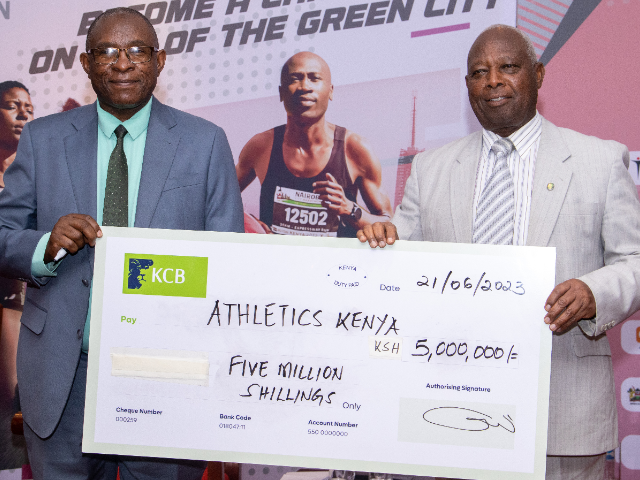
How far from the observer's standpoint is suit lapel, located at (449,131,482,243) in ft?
6.14

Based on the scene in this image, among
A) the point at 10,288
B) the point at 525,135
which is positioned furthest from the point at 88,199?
the point at 10,288

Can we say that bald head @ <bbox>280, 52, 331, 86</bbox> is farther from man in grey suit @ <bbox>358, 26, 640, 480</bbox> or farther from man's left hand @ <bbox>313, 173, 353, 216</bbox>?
man in grey suit @ <bbox>358, 26, 640, 480</bbox>

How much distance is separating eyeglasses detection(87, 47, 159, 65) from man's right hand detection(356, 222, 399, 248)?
3.00ft

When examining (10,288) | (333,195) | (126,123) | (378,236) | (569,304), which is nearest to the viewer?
(569,304)

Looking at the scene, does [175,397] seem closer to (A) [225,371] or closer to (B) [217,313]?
(A) [225,371]

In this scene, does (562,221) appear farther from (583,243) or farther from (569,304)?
(569,304)

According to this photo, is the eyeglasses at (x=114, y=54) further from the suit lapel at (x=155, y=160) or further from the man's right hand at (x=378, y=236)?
the man's right hand at (x=378, y=236)

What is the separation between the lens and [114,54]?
1852mm

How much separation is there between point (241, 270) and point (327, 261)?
26 cm

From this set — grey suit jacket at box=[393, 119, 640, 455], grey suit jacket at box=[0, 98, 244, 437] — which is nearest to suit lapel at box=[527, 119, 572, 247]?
grey suit jacket at box=[393, 119, 640, 455]

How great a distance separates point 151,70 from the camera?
1898mm

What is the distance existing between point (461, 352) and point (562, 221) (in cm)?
51

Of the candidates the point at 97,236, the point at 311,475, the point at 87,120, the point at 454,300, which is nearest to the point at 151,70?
the point at 87,120

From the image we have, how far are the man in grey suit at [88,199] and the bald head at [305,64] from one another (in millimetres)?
Answer: 1342
